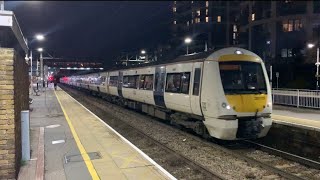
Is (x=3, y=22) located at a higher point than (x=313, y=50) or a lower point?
lower

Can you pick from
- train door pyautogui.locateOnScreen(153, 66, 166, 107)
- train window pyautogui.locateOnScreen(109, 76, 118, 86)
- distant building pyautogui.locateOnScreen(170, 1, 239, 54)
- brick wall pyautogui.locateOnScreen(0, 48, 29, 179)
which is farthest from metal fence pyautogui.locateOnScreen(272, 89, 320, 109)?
distant building pyautogui.locateOnScreen(170, 1, 239, 54)

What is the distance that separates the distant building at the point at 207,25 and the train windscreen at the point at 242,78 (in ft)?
199

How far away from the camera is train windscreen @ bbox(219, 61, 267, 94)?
10617 millimetres

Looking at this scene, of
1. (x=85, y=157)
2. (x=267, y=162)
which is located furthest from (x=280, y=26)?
(x=85, y=157)

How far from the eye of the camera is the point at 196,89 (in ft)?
37.4

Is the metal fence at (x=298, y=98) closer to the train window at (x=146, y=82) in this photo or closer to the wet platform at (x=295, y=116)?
the wet platform at (x=295, y=116)

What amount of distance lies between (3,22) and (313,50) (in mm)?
33551

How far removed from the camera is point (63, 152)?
958 centimetres

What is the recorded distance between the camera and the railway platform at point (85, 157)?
734 centimetres

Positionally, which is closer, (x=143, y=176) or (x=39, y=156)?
(x=143, y=176)

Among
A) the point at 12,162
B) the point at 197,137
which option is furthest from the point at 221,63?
the point at 12,162

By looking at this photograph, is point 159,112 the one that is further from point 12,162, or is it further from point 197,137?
point 12,162

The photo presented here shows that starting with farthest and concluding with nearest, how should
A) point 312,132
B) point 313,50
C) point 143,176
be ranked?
1. point 313,50
2. point 312,132
3. point 143,176

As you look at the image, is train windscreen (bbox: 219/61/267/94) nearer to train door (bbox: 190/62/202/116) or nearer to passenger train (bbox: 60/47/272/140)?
passenger train (bbox: 60/47/272/140)
